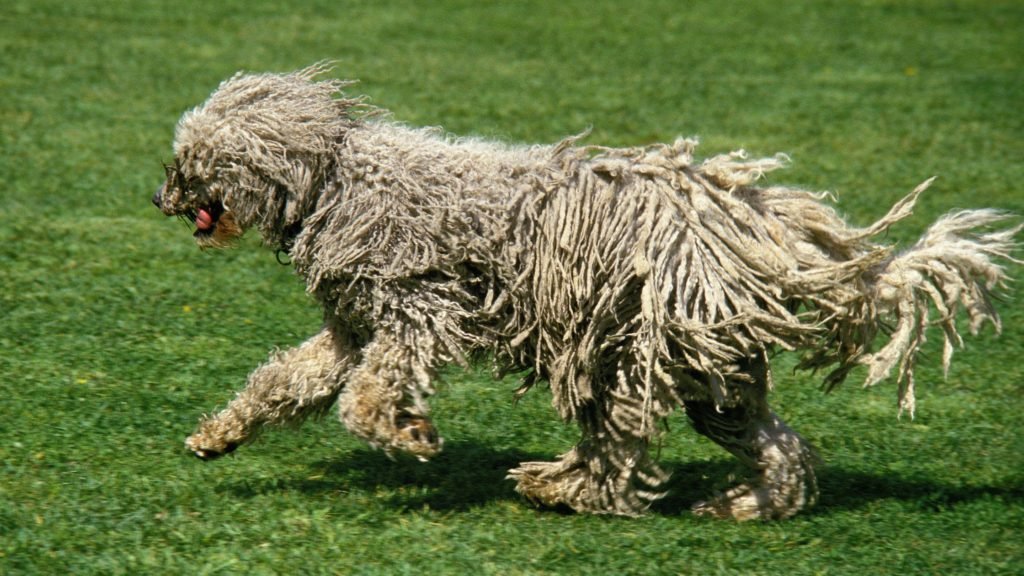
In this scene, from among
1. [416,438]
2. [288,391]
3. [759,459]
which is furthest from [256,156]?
[759,459]

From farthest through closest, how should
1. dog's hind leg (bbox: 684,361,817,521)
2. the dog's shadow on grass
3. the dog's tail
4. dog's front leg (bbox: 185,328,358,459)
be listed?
the dog's shadow on grass → dog's front leg (bbox: 185,328,358,459) → dog's hind leg (bbox: 684,361,817,521) → the dog's tail

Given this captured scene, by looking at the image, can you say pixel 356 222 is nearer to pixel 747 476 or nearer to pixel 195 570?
pixel 195 570

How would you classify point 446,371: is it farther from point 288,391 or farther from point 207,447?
point 207,447

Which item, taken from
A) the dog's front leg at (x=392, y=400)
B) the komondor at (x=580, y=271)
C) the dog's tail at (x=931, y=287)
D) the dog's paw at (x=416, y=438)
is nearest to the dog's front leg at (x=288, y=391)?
the komondor at (x=580, y=271)

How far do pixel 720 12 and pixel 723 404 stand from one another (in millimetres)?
12397

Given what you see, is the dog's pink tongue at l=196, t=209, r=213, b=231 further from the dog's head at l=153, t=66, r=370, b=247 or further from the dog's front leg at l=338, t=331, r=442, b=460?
the dog's front leg at l=338, t=331, r=442, b=460

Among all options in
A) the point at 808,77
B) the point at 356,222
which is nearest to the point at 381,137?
the point at 356,222

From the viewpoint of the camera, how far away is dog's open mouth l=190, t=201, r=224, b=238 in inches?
227

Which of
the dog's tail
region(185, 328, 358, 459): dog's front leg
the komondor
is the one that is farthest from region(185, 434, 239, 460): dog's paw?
the dog's tail

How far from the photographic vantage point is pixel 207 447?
6.02 meters

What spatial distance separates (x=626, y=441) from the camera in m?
5.60

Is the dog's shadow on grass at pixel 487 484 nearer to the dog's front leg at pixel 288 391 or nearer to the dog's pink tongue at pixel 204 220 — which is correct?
the dog's front leg at pixel 288 391

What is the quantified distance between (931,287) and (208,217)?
2.88 meters

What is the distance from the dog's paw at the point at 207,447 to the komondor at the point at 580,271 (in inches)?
25.1
